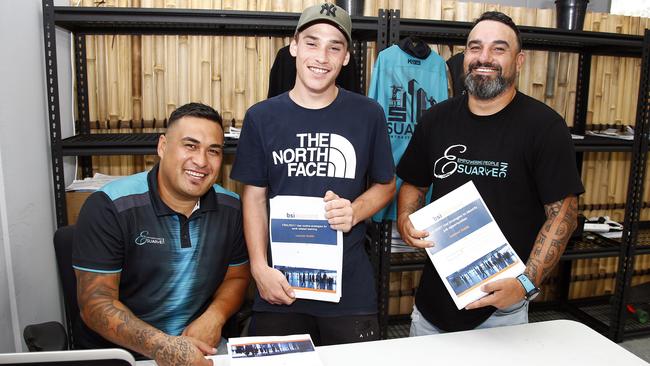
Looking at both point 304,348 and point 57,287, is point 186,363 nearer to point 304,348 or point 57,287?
point 304,348

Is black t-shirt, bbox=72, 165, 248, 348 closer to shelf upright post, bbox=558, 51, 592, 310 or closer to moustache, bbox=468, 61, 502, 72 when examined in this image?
moustache, bbox=468, 61, 502, 72

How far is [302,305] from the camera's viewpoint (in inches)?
65.6

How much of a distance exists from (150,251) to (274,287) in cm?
43

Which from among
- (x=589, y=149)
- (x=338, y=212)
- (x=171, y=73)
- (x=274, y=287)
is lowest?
(x=274, y=287)

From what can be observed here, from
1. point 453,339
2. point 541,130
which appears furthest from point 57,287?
point 541,130

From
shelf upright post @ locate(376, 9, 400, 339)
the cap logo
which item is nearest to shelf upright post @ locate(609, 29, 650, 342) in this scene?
shelf upright post @ locate(376, 9, 400, 339)

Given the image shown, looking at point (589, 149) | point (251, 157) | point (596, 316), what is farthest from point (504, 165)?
point (596, 316)

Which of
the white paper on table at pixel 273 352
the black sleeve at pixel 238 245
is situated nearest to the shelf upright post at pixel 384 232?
the black sleeve at pixel 238 245

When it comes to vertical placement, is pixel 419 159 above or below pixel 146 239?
above

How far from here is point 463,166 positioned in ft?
5.66

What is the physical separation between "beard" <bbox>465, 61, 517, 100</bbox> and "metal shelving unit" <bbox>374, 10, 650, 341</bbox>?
1076 mm

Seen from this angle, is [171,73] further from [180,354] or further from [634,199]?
[634,199]

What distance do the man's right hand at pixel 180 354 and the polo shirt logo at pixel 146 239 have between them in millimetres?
423

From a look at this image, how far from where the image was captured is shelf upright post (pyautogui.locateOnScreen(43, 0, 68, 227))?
229 cm
